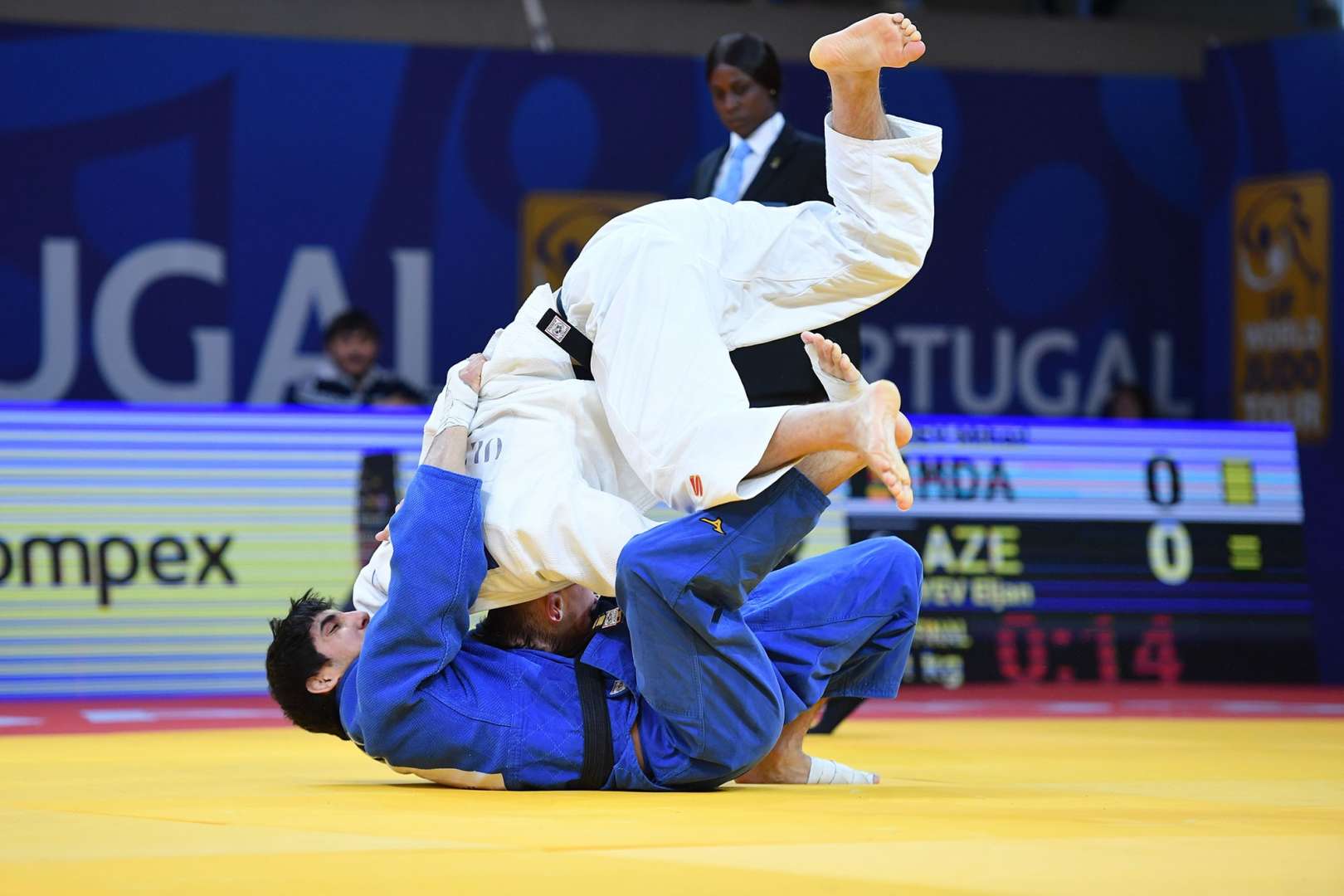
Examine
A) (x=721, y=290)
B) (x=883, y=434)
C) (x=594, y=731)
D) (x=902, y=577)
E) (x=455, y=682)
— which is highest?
(x=721, y=290)

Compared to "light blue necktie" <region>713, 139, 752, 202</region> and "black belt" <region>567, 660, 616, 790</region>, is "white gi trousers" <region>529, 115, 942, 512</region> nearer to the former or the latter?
"black belt" <region>567, 660, 616, 790</region>

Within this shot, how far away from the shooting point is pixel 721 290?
Answer: 3.48 meters

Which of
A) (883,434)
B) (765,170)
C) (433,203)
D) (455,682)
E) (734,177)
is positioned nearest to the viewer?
(883,434)

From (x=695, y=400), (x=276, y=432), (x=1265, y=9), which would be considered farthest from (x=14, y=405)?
(x=1265, y=9)

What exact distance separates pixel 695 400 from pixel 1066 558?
13.9 feet

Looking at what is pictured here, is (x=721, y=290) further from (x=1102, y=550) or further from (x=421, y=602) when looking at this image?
(x=1102, y=550)

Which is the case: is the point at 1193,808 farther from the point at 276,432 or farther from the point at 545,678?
the point at 276,432

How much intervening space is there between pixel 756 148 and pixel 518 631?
6.63 feet

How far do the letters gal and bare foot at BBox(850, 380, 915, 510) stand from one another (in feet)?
21.3

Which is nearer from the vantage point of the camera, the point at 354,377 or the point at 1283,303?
the point at 354,377

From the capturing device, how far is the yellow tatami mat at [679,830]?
2.18m

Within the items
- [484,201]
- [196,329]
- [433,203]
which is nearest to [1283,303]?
Answer: [484,201]

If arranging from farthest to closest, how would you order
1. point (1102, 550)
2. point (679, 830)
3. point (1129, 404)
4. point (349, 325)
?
point (1129, 404) → point (349, 325) → point (1102, 550) → point (679, 830)

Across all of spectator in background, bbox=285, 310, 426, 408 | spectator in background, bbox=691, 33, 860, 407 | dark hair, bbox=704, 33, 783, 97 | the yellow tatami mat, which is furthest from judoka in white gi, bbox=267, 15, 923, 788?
spectator in background, bbox=285, 310, 426, 408
